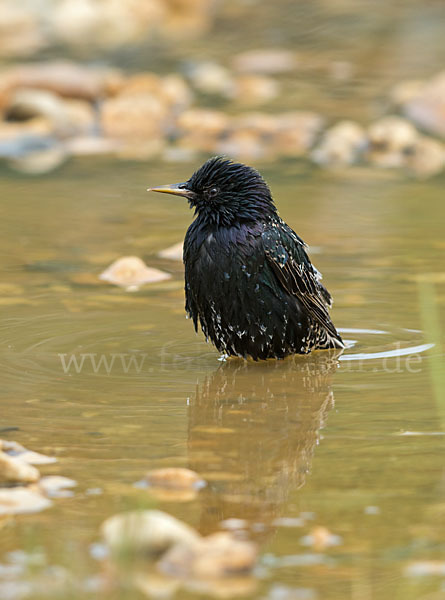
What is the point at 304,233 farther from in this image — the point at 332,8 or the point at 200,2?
the point at 200,2

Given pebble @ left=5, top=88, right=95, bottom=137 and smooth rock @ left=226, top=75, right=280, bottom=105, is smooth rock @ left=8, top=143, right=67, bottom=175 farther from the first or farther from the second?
smooth rock @ left=226, top=75, right=280, bottom=105

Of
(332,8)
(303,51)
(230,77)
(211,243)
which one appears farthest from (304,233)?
(332,8)

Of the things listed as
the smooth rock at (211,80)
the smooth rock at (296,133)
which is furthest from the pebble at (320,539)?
the smooth rock at (211,80)

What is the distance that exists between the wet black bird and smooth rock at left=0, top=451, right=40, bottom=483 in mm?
2067

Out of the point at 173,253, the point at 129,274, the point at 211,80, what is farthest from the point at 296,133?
the point at 129,274

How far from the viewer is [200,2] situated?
85.9 feet

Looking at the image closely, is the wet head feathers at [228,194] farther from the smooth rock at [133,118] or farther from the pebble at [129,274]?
the smooth rock at [133,118]

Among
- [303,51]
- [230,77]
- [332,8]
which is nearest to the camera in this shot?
[230,77]

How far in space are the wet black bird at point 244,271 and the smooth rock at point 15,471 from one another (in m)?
2.07

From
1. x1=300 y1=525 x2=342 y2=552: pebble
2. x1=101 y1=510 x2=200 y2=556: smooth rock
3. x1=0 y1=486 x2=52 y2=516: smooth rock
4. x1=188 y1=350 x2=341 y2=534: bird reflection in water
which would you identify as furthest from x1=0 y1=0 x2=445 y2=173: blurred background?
x1=101 y1=510 x2=200 y2=556: smooth rock

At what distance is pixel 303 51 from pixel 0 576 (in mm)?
18538

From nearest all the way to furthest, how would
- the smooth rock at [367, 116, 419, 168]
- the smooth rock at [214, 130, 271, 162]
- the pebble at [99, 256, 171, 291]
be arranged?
the pebble at [99, 256, 171, 291] < the smooth rock at [214, 130, 271, 162] < the smooth rock at [367, 116, 419, 168]

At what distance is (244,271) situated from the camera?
6324 mm

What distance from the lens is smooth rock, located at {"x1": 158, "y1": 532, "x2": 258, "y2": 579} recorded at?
3697mm
